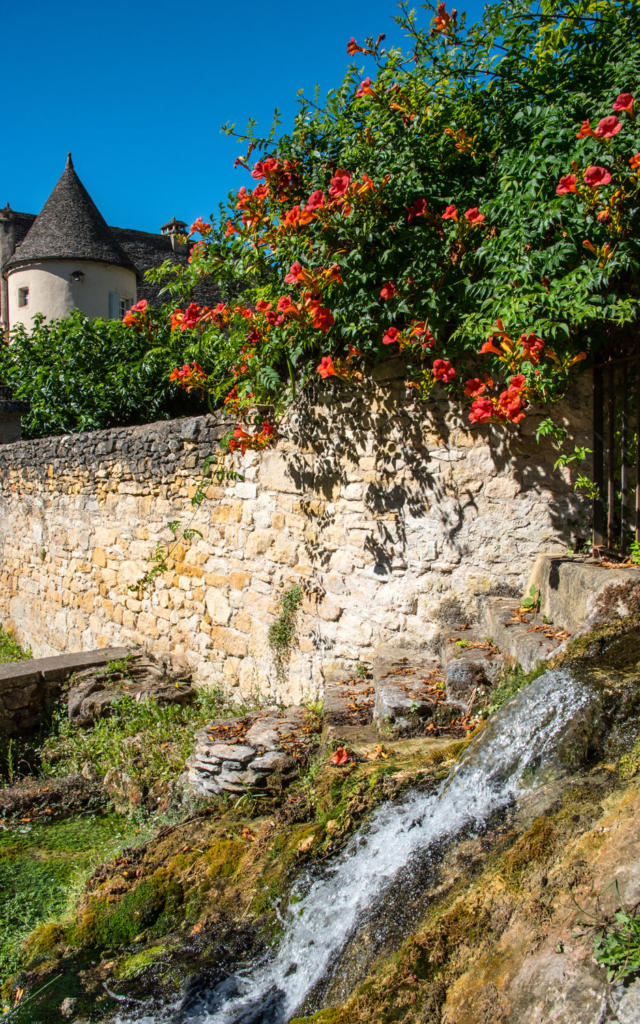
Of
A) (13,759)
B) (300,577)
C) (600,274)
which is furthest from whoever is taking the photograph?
(13,759)

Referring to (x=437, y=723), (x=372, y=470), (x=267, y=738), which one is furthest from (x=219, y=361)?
(x=437, y=723)

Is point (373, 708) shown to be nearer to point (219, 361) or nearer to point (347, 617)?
point (347, 617)

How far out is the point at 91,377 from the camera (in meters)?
9.04

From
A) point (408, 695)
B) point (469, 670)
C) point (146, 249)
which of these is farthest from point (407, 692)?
point (146, 249)

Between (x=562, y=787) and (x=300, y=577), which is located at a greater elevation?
(x=300, y=577)

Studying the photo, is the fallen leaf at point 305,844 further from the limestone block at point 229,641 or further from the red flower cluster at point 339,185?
the red flower cluster at point 339,185

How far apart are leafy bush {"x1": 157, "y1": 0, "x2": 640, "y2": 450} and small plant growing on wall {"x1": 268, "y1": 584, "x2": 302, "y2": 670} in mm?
1074

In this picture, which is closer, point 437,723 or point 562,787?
point 562,787

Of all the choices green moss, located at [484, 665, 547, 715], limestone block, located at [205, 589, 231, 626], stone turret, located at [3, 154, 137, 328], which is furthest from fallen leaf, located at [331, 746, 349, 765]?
stone turret, located at [3, 154, 137, 328]

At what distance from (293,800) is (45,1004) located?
125 centimetres

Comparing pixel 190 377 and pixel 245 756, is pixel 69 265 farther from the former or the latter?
pixel 245 756

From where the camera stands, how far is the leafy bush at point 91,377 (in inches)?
340

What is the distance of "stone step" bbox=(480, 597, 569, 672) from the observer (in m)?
3.42

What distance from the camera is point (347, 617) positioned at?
482 cm
